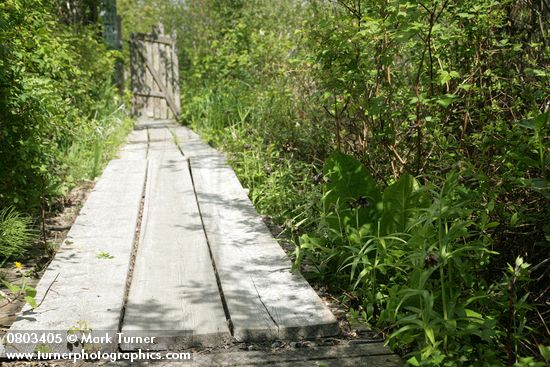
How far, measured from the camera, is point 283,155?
655cm

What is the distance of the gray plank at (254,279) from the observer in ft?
8.95

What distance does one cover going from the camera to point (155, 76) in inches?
528

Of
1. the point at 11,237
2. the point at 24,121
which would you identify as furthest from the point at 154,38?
the point at 11,237

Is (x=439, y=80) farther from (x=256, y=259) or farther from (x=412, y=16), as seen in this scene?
(x=256, y=259)

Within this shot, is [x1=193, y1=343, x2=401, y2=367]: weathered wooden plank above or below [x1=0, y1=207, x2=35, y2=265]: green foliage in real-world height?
below

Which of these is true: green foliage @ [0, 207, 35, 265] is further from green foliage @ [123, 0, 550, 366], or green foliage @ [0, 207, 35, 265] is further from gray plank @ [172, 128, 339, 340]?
green foliage @ [123, 0, 550, 366]

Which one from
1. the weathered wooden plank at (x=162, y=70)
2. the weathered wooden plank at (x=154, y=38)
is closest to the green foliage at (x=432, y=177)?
the weathered wooden plank at (x=162, y=70)

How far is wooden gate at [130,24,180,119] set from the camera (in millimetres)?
13375

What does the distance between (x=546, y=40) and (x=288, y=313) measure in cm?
250

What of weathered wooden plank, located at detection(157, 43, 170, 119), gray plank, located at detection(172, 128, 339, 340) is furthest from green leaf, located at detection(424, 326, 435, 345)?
weathered wooden plank, located at detection(157, 43, 170, 119)

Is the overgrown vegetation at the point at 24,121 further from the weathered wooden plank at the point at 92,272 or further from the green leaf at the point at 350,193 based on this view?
the green leaf at the point at 350,193

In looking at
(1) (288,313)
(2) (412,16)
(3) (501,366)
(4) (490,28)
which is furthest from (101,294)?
(4) (490,28)

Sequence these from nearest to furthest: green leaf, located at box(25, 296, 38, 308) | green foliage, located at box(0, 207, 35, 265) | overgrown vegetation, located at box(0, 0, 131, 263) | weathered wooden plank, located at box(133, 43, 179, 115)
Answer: green leaf, located at box(25, 296, 38, 308) → green foliage, located at box(0, 207, 35, 265) → overgrown vegetation, located at box(0, 0, 131, 263) → weathered wooden plank, located at box(133, 43, 179, 115)

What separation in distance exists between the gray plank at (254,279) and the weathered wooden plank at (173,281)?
0.08m
